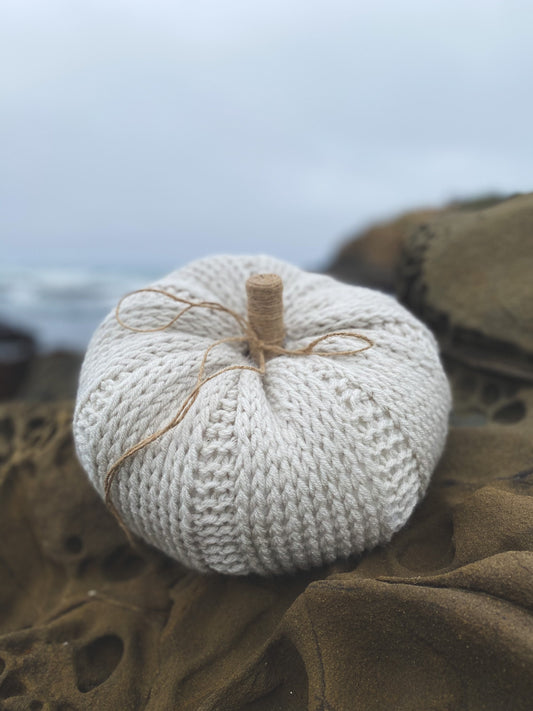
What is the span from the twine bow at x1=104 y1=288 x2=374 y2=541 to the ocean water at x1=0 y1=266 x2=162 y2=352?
304cm

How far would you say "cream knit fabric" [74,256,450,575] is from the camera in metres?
0.85

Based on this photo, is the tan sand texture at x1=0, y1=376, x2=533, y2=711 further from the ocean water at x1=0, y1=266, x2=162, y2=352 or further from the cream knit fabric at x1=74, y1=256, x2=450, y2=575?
the ocean water at x1=0, y1=266, x2=162, y2=352

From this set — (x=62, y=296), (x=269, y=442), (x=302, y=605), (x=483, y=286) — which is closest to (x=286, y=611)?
(x=302, y=605)

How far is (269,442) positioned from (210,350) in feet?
0.81

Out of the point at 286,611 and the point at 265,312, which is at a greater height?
the point at 265,312

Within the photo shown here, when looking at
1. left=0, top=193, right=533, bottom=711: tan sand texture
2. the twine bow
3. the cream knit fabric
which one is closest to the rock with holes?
left=0, top=193, right=533, bottom=711: tan sand texture

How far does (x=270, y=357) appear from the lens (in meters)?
1.07

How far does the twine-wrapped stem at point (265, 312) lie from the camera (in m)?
1.01

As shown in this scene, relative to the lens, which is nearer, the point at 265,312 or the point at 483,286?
the point at 265,312

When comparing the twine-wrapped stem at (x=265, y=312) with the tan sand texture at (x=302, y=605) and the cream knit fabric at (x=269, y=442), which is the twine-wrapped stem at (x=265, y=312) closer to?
the cream knit fabric at (x=269, y=442)

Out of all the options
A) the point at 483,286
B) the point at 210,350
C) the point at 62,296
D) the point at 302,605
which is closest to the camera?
the point at 302,605

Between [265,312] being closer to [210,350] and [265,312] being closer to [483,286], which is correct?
[210,350]

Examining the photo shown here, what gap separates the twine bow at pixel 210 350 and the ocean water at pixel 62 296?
3.04 m

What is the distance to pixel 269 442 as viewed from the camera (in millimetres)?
858
